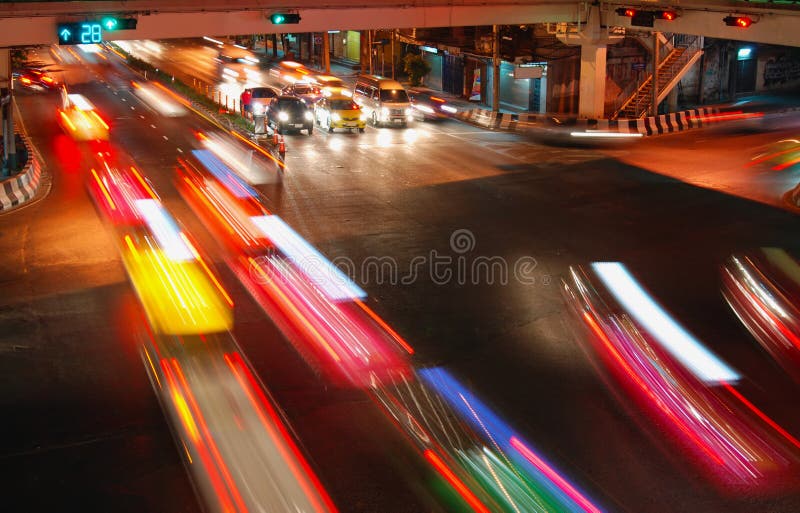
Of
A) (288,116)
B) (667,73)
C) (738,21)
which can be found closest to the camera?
(738,21)

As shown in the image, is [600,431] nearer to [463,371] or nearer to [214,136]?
[463,371]

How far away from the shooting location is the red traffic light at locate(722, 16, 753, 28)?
2753cm

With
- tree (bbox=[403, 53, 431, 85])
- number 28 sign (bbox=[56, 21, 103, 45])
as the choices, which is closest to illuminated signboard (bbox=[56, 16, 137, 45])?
number 28 sign (bbox=[56, 21, 103, 45])

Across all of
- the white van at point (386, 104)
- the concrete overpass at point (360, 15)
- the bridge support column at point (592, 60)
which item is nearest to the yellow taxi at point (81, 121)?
the concrete overpass at point (360, 15)

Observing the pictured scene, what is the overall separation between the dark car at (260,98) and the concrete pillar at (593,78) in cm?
1380

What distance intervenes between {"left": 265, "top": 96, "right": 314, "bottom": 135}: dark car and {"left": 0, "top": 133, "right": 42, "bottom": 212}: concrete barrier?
10760mm

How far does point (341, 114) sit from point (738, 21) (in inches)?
596

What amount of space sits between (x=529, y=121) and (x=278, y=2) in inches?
480

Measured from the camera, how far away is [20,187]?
22.6 meters

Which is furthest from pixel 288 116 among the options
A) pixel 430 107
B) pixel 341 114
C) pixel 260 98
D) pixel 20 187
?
pixel 20 187

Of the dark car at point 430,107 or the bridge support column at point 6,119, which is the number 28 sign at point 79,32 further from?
the dark car at point 430,107

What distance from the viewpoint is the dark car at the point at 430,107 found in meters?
40.3

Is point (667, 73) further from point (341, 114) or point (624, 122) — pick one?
point (341, 114)

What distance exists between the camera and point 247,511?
25.9 feet
